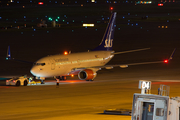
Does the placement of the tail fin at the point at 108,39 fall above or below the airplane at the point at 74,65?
above

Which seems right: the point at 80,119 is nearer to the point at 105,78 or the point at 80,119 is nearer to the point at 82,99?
the point at 82,99

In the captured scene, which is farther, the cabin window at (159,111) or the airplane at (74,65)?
the airplane at (74,65)

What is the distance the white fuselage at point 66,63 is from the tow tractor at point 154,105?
3209cm

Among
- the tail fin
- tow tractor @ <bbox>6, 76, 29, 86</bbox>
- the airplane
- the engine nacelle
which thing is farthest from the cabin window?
the tail fin

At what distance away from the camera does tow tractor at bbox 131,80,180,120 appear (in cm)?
1387

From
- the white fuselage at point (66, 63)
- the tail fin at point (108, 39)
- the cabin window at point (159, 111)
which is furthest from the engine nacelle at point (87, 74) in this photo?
the cabin window at point (159, 111)

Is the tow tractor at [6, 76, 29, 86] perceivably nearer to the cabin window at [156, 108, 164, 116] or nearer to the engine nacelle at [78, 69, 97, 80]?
the engine nacelle at [78, 69, 97, 80]

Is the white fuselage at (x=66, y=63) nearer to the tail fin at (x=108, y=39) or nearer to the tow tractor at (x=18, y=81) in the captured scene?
the tail fin at (x=108, y=39)

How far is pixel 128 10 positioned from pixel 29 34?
8420 centimetres

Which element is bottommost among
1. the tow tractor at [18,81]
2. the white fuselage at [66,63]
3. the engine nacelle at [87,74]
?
the tow tractor at [18,81]

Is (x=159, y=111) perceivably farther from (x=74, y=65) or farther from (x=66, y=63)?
(x=74, y=65)

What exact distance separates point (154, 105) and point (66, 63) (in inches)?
1401

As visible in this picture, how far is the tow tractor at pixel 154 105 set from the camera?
13866mm

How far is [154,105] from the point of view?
1412cm
